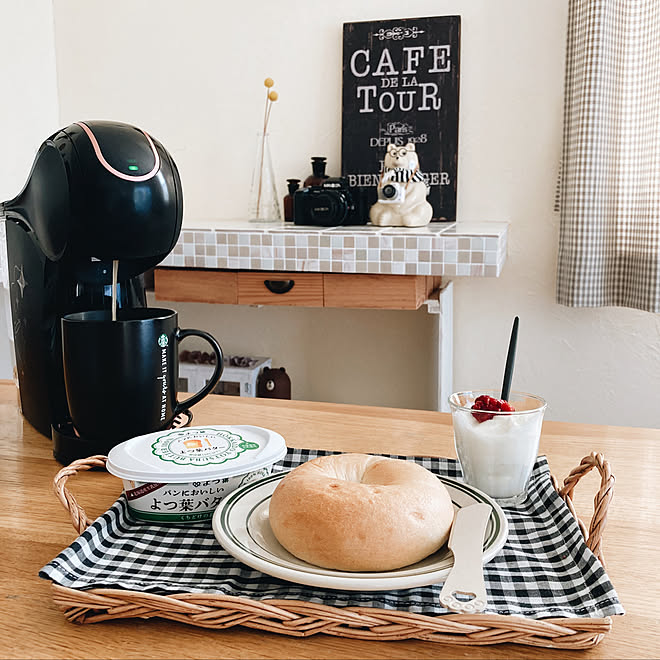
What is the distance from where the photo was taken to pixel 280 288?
1981 millimetres

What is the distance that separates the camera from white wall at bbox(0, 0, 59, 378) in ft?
7.65

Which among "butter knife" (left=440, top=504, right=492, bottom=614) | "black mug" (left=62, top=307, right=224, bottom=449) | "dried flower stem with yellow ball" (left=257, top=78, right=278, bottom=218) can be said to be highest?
"dried flower stem with yellow ball" (left=257, top=78, right=278, bottom=218)

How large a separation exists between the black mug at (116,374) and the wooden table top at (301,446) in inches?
2.1

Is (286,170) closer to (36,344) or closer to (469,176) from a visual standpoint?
(469,176)

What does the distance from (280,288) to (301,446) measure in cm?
121

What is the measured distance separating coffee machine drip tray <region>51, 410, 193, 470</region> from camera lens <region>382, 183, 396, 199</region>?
1399 mm

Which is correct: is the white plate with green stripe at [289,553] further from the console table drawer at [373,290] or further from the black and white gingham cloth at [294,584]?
the console table drawer at [373,290]

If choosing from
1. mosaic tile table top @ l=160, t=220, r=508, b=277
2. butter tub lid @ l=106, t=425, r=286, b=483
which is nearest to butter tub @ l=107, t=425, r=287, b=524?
butter tub lid @ l=106, t=425, r=286, b=483

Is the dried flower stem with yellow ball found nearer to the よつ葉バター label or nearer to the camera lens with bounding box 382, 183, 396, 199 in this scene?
the camera lens with bounding box 382, 183, 396, 199

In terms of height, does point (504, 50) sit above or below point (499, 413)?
above

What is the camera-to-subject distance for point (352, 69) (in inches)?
89.0

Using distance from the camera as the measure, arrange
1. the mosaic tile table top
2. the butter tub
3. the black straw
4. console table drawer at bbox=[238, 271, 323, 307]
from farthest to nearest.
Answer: console table drawer at bbox=[238, 271, 323, 307] → the mosaic tile table top → the black straw → the butter tub

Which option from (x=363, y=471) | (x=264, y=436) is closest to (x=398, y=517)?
(x=363, y=471)

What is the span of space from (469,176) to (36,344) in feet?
5.52
